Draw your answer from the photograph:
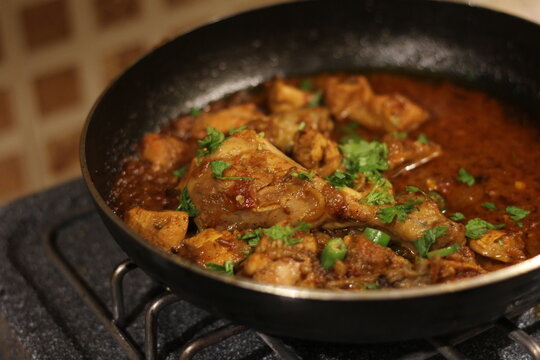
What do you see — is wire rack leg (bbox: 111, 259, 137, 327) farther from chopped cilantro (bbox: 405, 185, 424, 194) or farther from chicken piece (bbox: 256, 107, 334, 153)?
chopped cilantro (bbox: 405, 185, 424, 194)

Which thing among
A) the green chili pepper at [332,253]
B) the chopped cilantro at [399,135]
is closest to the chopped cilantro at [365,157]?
the chopped cilantro at [399,135]

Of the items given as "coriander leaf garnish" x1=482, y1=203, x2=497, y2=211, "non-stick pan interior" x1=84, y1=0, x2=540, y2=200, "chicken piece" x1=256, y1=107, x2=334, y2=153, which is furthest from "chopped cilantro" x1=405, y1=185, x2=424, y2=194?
"non-stick pan interior" x1=84, y1=0, x2=540, y2=200

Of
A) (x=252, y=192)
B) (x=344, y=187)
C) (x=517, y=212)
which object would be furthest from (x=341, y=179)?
(x=517, y=212)

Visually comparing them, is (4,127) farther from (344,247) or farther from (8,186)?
(344,247)

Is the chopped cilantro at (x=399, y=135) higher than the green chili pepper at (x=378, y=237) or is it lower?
higher

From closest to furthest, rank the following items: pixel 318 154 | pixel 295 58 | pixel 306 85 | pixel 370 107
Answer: pixel 318 154 < pixel 370 107 < pixel 306 85 < pixel 295 58

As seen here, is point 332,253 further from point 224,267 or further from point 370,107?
point 370,107

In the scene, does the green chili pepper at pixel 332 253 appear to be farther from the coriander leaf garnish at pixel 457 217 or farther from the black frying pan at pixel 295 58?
the coriander leaf garnish at pixel 457 217

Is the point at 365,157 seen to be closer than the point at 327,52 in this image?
Yes
